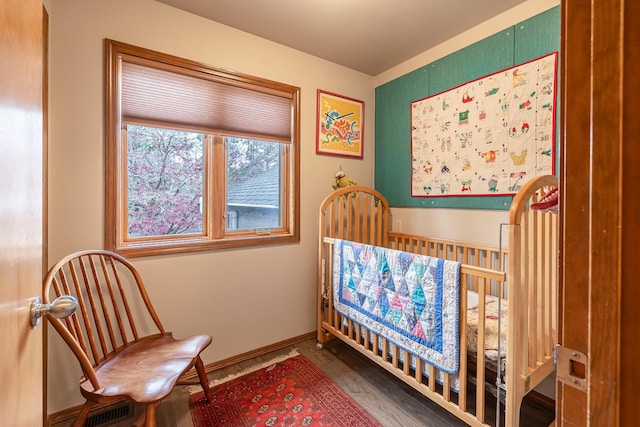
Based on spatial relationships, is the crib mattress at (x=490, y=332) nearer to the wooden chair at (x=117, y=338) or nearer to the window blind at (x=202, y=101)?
the wooden chair at (x=117, y=338)

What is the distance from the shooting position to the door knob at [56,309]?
24.5 inches

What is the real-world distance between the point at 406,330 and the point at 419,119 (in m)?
1.71

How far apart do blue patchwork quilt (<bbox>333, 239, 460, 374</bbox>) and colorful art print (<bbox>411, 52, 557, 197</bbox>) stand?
37.0 inches

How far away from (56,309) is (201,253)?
4.31 ft

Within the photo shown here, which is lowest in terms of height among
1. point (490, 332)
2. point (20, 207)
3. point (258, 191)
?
point (490, 332)

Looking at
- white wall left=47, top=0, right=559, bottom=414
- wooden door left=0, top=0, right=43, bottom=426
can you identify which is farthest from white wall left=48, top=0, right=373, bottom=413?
wooden door left=0, top=0, right=43, bottom=426

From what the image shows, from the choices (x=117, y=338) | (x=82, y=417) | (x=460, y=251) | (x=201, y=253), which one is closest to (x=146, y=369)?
(x=82, y=417)

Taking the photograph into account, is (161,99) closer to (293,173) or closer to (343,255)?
(293,173)

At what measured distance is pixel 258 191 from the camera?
2252mm

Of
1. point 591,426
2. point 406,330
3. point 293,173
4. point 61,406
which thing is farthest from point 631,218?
point 61,406

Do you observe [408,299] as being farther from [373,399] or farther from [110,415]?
[110,415]

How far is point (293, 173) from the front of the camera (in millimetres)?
2277

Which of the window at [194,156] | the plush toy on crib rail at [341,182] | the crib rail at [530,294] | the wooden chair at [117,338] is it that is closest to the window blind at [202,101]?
the window at [194,156]

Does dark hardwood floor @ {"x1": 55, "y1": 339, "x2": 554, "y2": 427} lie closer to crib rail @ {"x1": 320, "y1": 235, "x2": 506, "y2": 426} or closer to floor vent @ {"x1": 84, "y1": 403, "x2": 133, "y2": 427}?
floor vent @ {"x1": 84, "y1": 403, "x2": 133, "y2": 427}
